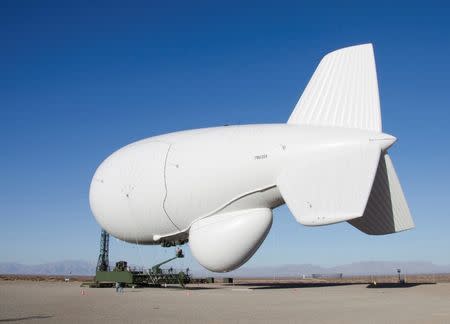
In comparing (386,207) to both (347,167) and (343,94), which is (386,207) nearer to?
(347,167)

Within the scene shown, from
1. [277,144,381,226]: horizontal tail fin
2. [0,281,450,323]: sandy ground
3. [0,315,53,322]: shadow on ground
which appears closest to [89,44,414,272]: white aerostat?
[277,144,381,226]: horizontal tail fin

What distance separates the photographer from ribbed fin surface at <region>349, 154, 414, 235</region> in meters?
24.5

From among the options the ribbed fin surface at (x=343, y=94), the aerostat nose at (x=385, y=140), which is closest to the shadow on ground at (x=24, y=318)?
the aerostat nose at (x=385, y=140)

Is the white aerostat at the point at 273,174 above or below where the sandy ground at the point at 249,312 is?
above

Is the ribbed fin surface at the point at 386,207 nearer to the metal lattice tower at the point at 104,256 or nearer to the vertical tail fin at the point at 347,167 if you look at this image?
the vertical tail fin at the point at 347,167

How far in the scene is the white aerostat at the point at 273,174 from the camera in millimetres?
22109

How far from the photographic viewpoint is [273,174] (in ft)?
78.3

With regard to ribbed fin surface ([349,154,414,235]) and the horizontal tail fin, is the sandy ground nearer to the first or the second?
the horizontal tail fin

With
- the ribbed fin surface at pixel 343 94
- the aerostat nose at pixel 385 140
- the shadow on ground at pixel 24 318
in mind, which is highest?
the ribbed fin surface at pixel 343 94

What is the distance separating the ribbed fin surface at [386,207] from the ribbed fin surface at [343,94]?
2694mm

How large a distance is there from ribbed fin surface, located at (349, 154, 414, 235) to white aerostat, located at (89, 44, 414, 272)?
0.05 metres

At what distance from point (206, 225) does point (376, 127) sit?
10.4 metres

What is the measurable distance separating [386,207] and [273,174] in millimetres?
6806

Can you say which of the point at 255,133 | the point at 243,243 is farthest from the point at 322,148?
the point at 243,243
